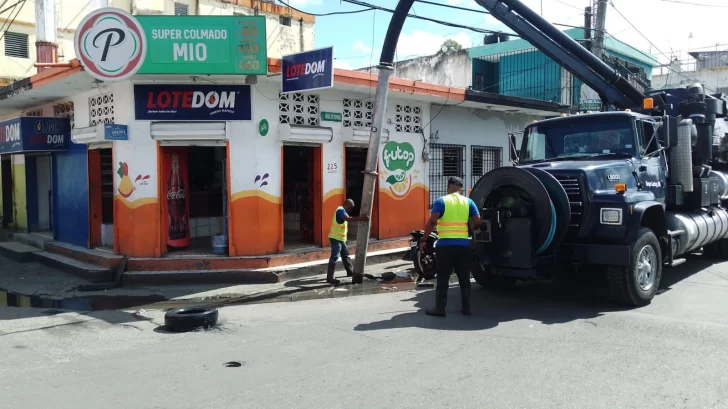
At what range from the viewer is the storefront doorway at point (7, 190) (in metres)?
15.8

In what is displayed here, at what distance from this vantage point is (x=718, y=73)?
106ft

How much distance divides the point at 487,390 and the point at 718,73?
3454cm

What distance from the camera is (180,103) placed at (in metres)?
9.99

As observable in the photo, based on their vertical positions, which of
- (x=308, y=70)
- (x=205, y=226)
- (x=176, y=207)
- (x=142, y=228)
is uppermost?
(x=308, y=70)

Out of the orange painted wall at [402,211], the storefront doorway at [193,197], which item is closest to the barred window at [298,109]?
the storefront doorway at [193,197]

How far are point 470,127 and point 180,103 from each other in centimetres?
737

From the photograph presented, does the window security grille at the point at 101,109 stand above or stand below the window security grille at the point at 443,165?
above

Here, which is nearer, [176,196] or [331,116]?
[176,196]

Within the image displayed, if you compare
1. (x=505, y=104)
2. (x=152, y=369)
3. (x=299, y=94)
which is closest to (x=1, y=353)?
(x=152, y=369)

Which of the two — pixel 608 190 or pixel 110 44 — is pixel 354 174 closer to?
pixel 110 44

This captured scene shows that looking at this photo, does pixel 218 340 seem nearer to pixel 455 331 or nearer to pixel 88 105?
pixel 455 331

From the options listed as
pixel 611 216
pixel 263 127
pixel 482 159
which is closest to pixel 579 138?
pixel 611 216

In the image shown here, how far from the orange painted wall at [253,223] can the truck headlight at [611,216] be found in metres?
5.57

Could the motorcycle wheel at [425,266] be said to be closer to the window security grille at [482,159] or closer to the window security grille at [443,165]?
the window security grille at [443,165]
